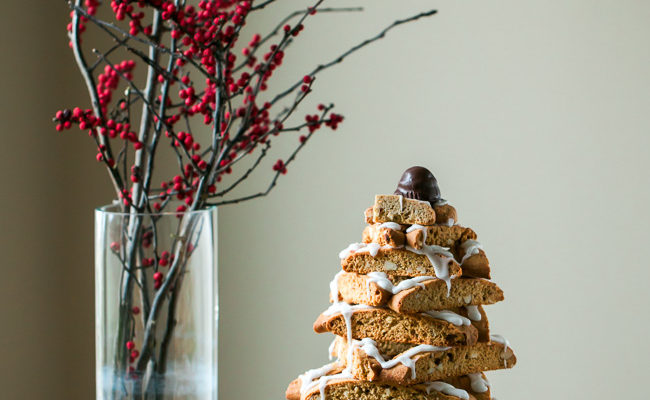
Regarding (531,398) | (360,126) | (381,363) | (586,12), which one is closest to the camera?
(381,363)

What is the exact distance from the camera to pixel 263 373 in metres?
2.23

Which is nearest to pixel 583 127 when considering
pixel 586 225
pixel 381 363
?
pixel 586 225

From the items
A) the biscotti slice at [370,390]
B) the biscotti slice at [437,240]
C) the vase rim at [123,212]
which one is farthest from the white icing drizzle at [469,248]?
the vase rim at [123,212]

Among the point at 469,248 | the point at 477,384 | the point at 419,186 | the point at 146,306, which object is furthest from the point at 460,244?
the point at 146,306

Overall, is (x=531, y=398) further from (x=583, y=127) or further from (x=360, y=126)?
(x=360, y=126)

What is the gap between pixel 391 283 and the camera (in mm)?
1193

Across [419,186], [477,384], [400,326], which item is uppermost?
[419,186]

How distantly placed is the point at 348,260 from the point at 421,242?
131mm

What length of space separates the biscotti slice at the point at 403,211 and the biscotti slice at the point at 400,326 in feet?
0.48

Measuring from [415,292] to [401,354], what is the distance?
102 millimetres

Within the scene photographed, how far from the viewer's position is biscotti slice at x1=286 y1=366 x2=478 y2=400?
1.17 meters

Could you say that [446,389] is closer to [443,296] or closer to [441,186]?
[443,296]

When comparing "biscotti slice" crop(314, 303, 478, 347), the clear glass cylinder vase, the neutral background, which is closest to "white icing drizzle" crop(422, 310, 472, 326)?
"biscotti slice" crop(314, 303, 478, 347)

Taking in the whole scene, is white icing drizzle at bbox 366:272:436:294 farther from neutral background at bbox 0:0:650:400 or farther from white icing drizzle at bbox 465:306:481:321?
neutral background at bbox 0:0:650:400
